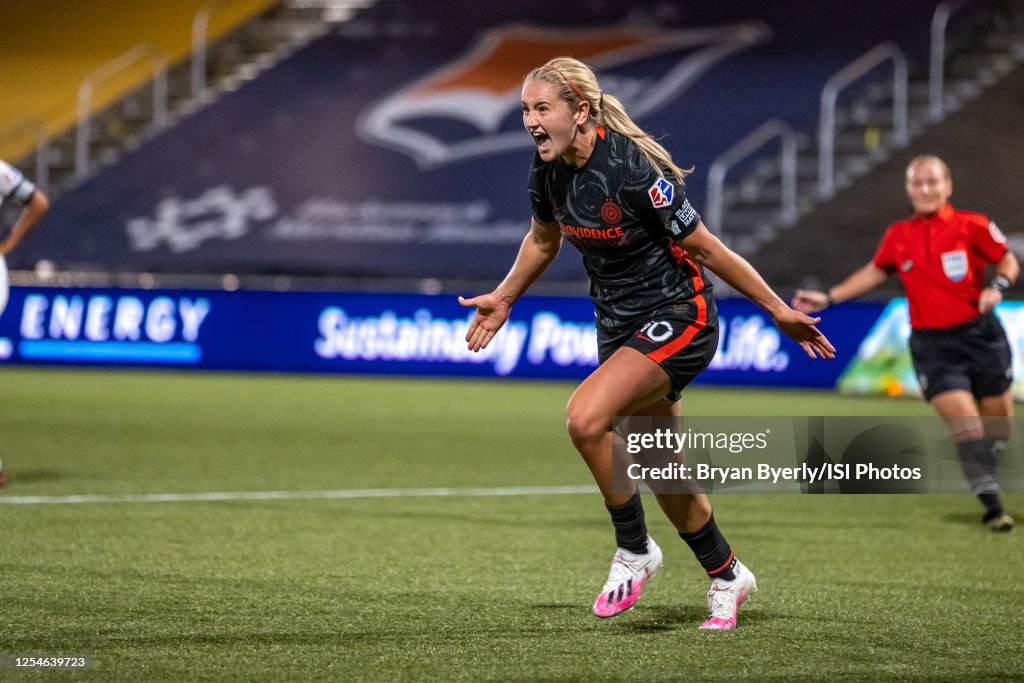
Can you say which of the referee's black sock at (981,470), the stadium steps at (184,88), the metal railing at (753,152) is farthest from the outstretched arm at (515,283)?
the stadium steps at (184,88)

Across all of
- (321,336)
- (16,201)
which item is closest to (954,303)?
(16,201)

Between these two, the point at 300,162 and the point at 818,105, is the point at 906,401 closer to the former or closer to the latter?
the point at 818,105

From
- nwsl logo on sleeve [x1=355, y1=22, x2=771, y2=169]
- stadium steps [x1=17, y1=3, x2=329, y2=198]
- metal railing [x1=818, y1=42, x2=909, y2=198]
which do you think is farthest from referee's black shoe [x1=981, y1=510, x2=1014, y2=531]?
stadium steps [x1=17, y1=3, x2=329, y2=198]

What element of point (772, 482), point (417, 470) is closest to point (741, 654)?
point (772, 482)

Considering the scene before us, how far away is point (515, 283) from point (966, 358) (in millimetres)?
3801

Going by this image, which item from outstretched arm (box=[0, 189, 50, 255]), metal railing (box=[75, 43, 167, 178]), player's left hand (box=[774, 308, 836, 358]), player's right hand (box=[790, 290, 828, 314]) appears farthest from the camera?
metal railing (box=[75, 43, 167, 178])

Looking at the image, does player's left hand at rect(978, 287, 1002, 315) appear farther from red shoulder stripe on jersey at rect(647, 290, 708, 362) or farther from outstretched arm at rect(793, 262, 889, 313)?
red shoulder stripe on jersey at rect(647, 290, 708, 362)

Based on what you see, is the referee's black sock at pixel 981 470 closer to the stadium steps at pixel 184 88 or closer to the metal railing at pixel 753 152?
the metal railing at pixel 753 152

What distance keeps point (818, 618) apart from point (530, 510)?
3.15 m

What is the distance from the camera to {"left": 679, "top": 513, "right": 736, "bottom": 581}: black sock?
5414 millimetres

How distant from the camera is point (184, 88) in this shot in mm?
27141

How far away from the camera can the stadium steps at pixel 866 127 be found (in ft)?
74.6

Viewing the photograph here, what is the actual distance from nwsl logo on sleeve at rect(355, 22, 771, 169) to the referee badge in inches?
676

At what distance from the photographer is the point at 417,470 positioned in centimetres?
1017
